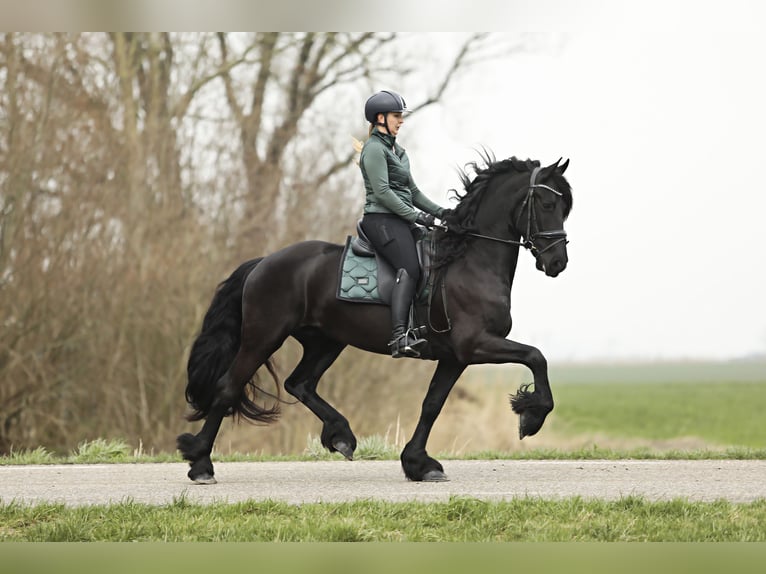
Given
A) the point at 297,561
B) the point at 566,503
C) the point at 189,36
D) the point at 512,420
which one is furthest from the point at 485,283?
the point at 189,36

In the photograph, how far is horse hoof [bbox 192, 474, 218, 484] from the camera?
9602 millimetres

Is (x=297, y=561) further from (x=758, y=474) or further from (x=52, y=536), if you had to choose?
(x=758, y=474)

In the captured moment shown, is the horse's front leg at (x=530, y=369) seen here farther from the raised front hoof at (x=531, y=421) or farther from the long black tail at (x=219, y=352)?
the long black tail at (x=219, y=352)

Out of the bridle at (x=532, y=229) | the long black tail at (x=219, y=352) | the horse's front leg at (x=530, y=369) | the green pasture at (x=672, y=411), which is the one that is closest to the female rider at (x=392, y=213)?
the horse's front leg at (x=530, y=369)

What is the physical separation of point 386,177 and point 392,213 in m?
0.35

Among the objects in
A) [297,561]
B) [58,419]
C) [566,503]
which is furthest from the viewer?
[58,419]

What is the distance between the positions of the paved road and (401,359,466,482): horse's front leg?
15 centimetres

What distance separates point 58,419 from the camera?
1884cm

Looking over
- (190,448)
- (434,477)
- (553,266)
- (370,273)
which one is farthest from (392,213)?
(190,448)

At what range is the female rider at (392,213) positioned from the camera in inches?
373

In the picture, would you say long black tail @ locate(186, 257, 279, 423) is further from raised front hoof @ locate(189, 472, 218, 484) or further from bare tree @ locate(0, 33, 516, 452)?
bare tree @ locate(0, 33, 516, 452)

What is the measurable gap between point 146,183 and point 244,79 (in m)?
5.70

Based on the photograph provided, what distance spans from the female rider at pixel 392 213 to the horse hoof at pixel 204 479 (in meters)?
1.91

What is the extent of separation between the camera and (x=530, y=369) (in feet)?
29.4
